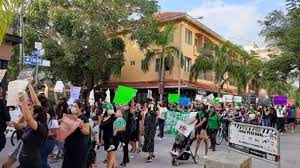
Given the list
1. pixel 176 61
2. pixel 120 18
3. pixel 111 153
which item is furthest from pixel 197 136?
pixel 176 61

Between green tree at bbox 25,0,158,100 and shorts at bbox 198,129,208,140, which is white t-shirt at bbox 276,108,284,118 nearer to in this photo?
green tree at bbox 25,0,158,100

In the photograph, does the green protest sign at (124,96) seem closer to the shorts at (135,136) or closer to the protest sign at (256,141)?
the shorts at (135,136)

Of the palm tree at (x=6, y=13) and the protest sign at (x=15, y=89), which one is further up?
the palm tree at (x=6, y=13)

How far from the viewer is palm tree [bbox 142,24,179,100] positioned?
106 ft

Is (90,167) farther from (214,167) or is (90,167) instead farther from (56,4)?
(56,4)

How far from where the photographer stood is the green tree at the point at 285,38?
25.3 m

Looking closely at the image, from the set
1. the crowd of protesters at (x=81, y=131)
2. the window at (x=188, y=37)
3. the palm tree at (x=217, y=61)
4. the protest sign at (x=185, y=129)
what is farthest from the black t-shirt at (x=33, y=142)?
the window at (x=188, y=37)

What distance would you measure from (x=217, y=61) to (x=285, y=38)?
29.3ft

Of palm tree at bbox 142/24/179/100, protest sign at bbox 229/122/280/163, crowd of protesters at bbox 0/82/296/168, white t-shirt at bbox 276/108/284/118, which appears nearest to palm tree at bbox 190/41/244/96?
palm tree at bbox 142/24/179/100

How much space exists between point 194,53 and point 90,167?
103 ft

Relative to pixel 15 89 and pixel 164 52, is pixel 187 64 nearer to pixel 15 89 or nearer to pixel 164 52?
pixel 164 52

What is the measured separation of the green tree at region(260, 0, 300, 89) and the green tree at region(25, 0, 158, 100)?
29.0ft

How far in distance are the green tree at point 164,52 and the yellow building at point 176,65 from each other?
0.64 metres

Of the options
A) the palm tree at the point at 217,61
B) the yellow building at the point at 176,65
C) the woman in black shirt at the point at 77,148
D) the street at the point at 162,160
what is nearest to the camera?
the woman in black shirt at the point at 77,148
